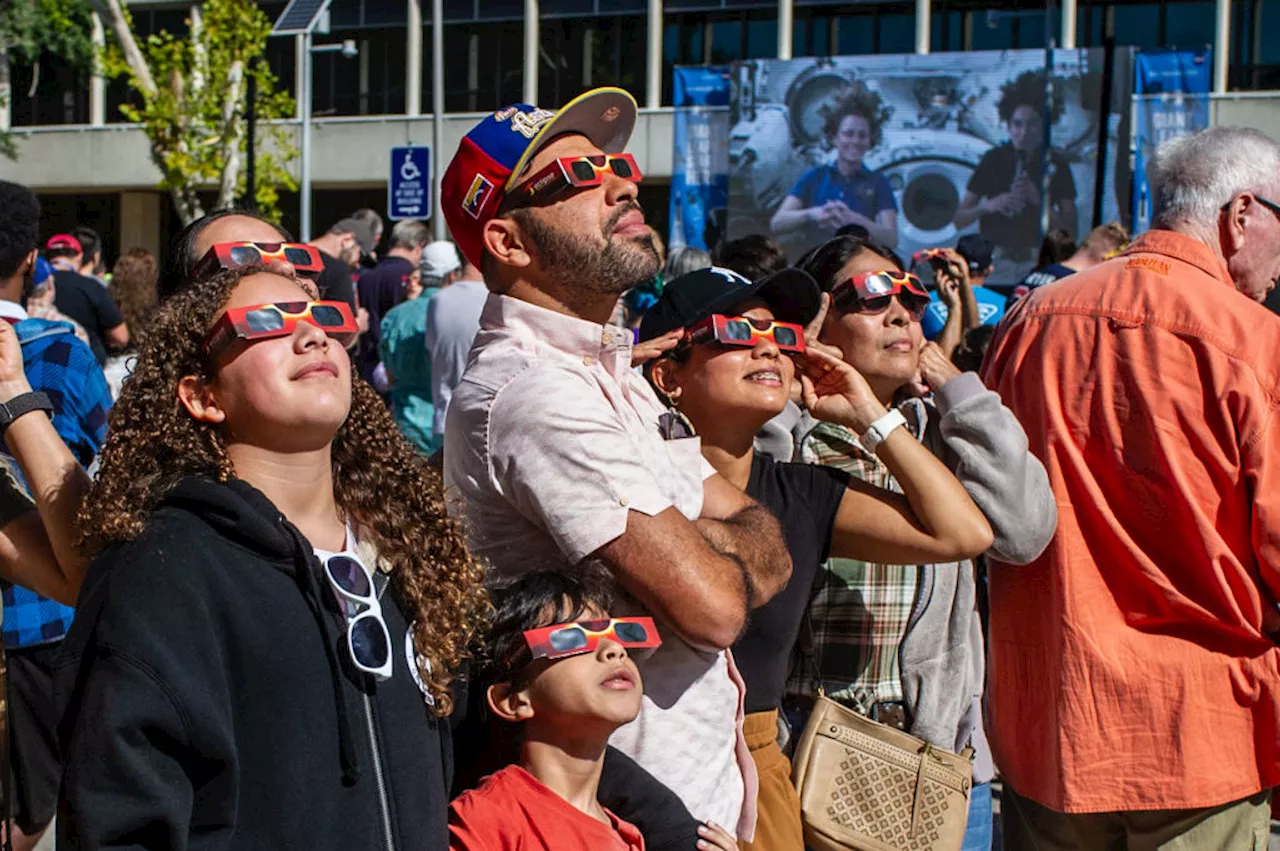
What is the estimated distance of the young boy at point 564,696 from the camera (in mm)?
2979

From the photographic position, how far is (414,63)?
40406 millimetres

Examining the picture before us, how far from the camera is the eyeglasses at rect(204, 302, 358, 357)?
2590 mm

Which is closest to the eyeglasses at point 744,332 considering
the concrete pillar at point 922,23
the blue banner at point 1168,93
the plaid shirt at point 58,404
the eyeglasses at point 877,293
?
the eyeglasses at point 877,293

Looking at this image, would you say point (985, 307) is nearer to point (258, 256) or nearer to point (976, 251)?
point (976, 251)

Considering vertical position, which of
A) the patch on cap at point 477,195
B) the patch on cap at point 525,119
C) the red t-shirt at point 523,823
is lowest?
the red t-shirt at point 523,823

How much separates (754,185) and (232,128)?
1244cm

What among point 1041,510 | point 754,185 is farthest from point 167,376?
point 754,185

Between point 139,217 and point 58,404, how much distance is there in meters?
41.9

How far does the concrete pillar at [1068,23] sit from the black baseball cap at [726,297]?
3262cm

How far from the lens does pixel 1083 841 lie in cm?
371

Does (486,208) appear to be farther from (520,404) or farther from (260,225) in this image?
(260,225)

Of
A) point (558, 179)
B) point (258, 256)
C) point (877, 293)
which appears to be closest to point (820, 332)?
point (877, 293)

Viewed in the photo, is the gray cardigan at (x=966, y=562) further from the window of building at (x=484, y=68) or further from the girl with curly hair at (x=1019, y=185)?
the window of building at (x=484, y=68)

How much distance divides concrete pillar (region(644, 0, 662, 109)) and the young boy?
35889 millimetres
